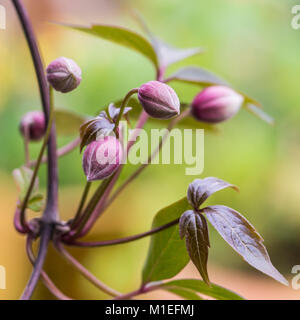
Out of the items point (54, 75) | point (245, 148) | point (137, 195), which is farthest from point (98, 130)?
point (245, 148)

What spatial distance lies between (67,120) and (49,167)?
0.11m

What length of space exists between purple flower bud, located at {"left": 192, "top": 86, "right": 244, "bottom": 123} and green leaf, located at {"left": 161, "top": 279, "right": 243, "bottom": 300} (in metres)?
0.10

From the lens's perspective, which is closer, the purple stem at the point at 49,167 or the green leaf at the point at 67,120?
the purple stem at the point at 49,167

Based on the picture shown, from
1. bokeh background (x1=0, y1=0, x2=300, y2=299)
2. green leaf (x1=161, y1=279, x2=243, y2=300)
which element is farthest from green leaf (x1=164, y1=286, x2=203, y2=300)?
bokeh background (x1=0, y1=0, x2=300, y2=299)

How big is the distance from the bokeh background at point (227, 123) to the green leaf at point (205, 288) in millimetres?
542

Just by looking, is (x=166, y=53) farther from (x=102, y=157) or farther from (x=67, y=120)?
(x=102, y=157)

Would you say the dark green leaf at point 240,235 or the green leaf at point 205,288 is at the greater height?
the dark green leaf at point 240,235

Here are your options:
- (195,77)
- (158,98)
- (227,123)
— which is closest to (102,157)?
(158,98)

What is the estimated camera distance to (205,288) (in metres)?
0.25

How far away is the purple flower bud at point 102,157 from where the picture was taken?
193mm

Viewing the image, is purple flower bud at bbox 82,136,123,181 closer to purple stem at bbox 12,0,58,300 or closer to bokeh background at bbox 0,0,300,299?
purple stem at bbox 12,0,58,300

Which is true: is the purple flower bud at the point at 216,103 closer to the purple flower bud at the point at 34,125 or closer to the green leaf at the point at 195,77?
the green leaf at the point at 195,77

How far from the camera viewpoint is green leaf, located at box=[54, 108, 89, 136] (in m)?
0.34

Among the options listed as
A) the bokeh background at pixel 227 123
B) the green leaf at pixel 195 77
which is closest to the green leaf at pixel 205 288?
the green leaf at pixel 195 77
